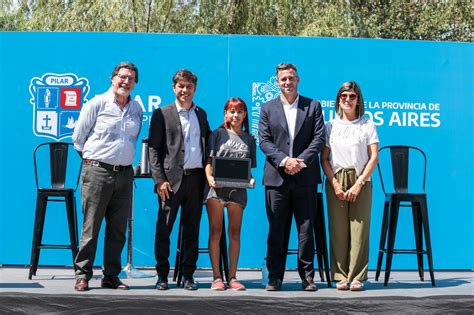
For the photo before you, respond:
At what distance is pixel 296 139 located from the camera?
542 centimetres

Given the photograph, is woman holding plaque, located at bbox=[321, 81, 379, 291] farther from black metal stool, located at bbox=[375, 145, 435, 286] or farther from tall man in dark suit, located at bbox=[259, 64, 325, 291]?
black metal stool, located at bbox=[375, 145, 435, 286]

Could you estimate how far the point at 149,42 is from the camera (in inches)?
263

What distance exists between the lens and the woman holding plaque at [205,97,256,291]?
531cm

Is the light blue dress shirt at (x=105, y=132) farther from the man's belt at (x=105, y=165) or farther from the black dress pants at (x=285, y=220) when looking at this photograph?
the black dress pants at (x=285, y=220)

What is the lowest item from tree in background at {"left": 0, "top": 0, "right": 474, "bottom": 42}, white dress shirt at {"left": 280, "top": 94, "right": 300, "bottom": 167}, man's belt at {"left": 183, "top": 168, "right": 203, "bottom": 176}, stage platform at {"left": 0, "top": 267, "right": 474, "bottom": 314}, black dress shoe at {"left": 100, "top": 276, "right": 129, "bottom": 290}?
stage platform at {"left": 0, "top": 267, "right": 474, "bottom": 314}

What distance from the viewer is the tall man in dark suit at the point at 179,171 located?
5281 mm

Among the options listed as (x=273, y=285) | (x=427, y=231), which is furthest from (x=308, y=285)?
(x=427, y=231)

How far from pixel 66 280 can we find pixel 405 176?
8.84 feet

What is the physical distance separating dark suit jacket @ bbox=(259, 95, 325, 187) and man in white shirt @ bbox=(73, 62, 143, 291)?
937 millimetres

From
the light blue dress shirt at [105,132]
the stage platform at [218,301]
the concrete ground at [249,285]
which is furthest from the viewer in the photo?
the light blue dress shirt at [105,132]

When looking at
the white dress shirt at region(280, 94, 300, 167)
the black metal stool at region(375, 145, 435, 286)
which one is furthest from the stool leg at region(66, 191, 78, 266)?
the black metal stool at region(375, 145, 435, 286)

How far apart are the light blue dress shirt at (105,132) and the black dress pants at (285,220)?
106 centimetres

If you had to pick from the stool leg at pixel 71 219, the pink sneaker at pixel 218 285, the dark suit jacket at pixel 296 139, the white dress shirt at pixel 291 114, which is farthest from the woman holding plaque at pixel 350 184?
the stool leg at pixel 71 219

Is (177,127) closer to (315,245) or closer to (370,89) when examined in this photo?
(315,245)
